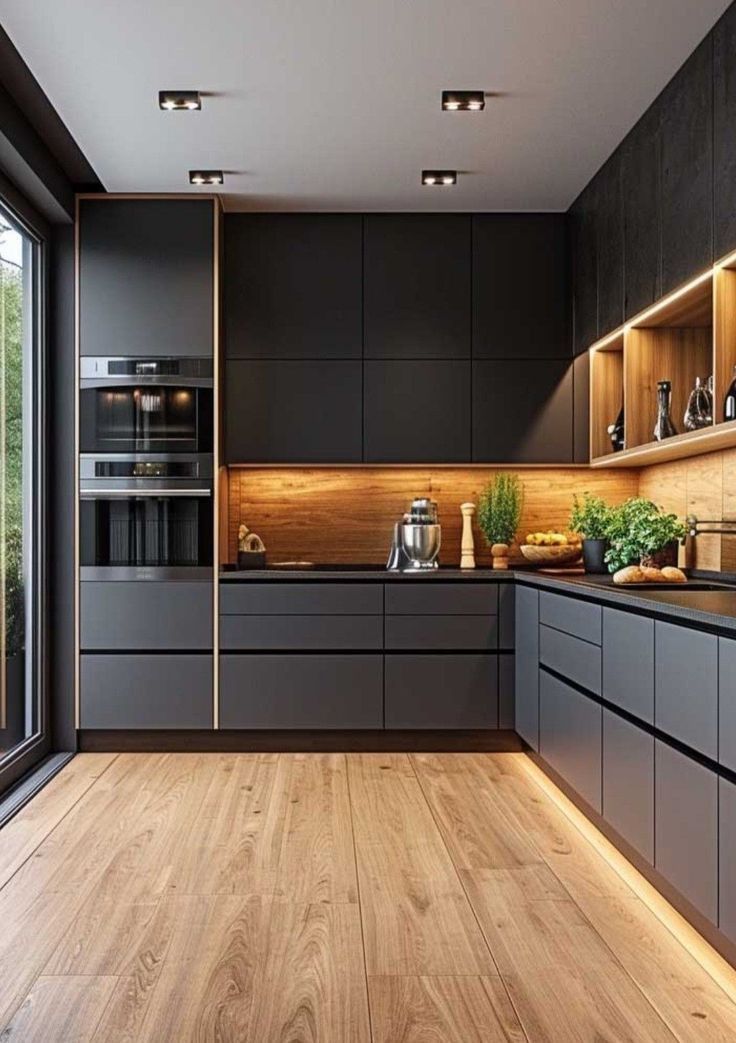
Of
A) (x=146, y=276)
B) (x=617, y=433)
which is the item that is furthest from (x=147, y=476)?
(x=617, y=433)

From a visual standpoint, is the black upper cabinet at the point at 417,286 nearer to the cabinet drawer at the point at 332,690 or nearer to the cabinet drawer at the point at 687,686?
the cabinet drawer at the point at 332,690

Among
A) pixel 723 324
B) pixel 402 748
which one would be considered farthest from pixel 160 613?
pixel 723 324

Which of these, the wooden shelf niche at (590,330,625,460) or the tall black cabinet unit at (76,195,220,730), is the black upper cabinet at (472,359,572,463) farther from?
the tall black cabinet unit at (76,195,220,730)

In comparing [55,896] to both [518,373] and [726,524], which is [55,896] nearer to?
[726,524]

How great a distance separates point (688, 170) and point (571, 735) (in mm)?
1968

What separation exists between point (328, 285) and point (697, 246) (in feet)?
7.28

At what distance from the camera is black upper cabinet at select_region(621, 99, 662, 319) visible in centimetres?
389

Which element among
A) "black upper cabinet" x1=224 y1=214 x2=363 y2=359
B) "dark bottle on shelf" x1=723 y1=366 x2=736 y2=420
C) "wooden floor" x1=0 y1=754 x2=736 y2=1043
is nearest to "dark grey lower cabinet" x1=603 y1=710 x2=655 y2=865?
"wooden floor" x1=0 y1=754 x2=736 y2=1043

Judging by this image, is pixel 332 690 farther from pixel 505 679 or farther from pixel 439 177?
pixel 439 177

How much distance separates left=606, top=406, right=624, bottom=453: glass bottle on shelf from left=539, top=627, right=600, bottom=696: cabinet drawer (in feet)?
3.28

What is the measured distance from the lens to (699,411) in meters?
3.83

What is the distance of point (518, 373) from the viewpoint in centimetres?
530

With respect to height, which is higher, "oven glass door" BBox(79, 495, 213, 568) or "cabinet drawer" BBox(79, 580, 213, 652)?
"oven glass door" BBox(79, 495, 213, 568)

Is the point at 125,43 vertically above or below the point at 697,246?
above
